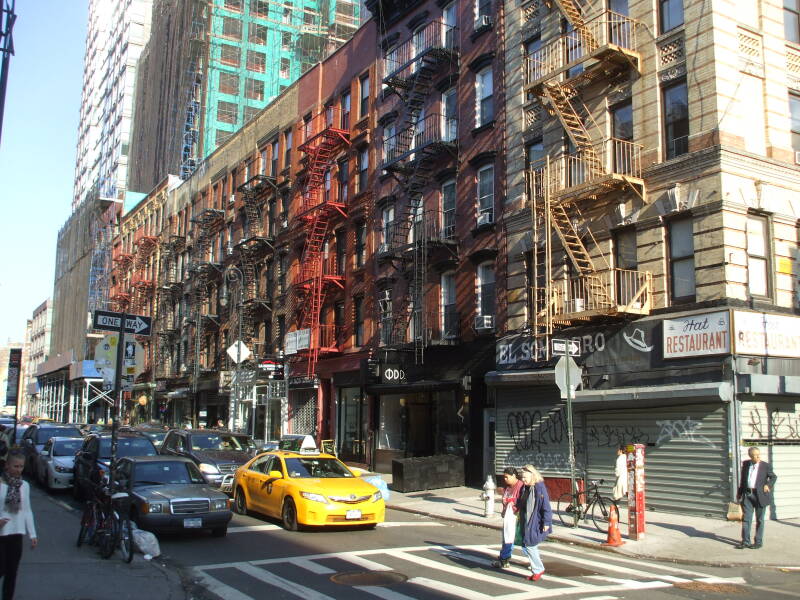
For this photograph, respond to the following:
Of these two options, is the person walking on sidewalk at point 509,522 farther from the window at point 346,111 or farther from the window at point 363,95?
the window at point 346,111

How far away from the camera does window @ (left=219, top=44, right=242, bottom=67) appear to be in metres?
66.7

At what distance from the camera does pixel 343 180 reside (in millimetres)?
33875

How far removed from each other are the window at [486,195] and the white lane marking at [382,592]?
1569cm

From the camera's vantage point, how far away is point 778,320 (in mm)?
16906

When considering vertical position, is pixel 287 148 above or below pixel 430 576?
above

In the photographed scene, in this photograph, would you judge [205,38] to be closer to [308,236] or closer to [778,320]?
[308,236]

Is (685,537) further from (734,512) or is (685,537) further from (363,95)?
(363,95)

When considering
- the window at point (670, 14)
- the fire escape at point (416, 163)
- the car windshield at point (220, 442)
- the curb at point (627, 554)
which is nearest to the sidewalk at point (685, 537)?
the curb at point (627, 554)

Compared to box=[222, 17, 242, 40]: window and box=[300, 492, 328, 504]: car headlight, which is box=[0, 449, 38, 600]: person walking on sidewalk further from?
box=[222, 17, 242, 40]: window

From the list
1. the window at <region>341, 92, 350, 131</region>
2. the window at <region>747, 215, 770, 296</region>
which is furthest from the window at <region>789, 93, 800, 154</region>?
the window at <region>341, 92, 350, 131</region>

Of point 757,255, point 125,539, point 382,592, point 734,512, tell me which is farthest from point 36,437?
point 757,255

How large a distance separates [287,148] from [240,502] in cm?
2520

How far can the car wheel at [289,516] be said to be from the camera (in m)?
14.4

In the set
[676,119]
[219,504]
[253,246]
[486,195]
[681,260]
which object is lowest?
[219,504]
